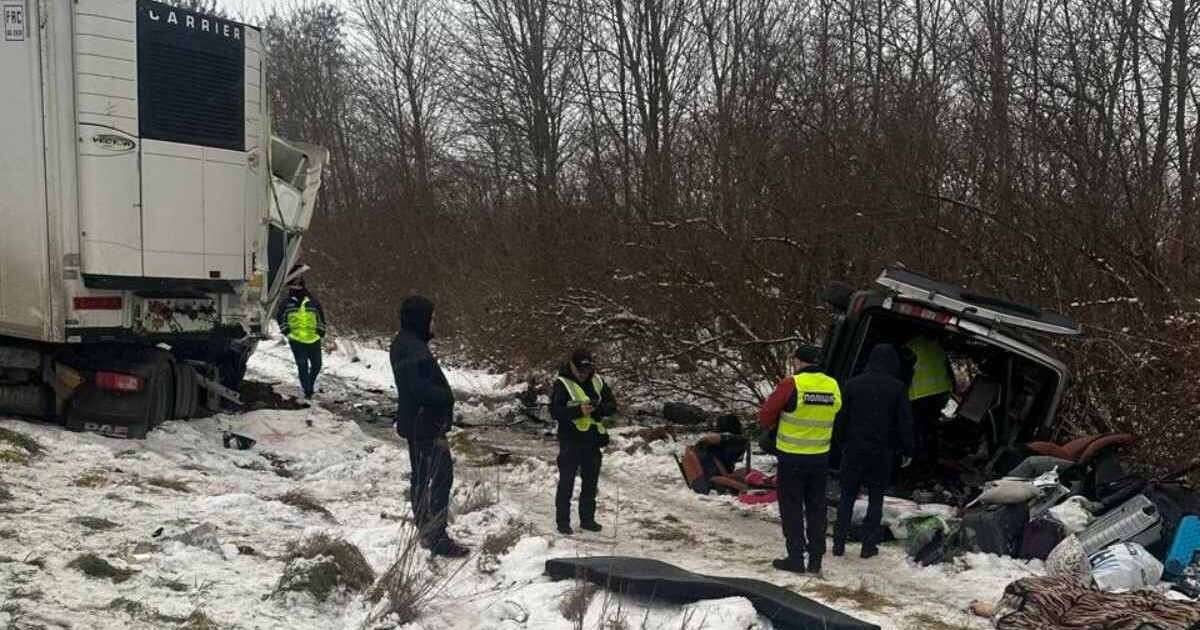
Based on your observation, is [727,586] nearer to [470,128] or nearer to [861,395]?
[861,395]

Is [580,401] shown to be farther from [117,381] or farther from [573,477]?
[117,381]

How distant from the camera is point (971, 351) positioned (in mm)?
8766

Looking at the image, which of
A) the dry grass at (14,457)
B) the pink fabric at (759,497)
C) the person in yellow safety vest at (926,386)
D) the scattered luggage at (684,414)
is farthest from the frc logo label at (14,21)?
the scattered luggage at (684,414)

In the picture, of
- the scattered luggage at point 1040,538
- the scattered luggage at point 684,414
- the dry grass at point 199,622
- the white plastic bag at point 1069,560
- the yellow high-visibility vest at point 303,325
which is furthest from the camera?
the yellow high-visibility vest at point 303,325

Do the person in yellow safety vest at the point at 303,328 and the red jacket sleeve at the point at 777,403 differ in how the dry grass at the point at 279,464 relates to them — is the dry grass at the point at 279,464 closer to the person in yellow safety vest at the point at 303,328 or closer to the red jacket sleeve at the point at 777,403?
the person in yellow safety vest at the point at 303,328

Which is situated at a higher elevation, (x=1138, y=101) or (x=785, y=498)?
(x=1138, y=101)

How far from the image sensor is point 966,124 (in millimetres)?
11242

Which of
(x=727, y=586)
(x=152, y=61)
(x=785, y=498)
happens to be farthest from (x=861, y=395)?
(x=152, y=61)

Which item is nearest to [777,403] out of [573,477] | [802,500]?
[802,500]

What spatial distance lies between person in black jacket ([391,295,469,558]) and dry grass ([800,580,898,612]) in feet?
7.21

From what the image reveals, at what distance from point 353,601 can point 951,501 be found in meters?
5.07

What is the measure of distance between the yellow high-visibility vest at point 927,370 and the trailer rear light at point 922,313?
1174 mm

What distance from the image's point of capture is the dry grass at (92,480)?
688cm

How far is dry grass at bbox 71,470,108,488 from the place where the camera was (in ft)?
22.6
